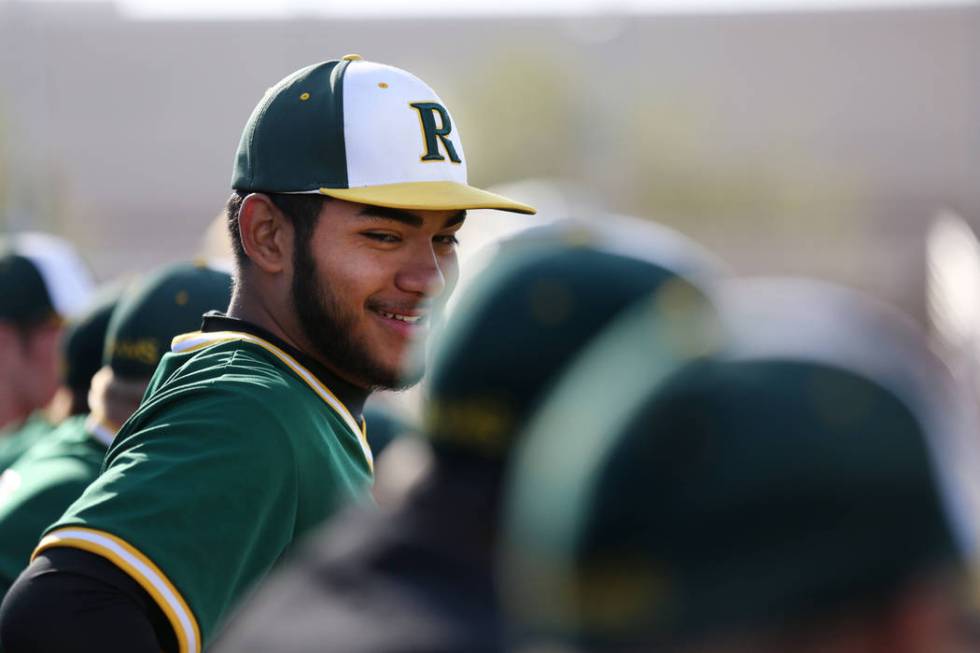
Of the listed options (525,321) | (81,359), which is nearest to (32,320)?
(81,359)

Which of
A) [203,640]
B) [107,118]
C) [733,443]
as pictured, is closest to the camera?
[733,443]

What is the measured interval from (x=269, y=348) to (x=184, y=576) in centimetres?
60

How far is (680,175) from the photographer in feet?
145

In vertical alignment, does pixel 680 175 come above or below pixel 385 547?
below

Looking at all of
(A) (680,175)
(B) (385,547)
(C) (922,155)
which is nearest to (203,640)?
(B) (385,547)

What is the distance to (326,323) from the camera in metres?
2.93

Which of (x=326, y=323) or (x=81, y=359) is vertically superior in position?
(x=326, y=323)

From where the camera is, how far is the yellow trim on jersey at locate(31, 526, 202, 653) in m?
2.30

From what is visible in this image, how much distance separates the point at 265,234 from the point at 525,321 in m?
0.93

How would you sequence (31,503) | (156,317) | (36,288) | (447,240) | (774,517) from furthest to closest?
(36,288) → (156,317) → (31,503) → (447,240) → (774,517)

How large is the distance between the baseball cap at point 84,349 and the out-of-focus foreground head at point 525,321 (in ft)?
8.26

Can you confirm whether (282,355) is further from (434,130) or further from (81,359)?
(81,359)

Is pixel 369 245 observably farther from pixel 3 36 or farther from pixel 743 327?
pixel 3 36

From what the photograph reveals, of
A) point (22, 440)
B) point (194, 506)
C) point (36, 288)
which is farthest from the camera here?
point (36, 288)
